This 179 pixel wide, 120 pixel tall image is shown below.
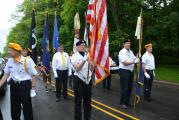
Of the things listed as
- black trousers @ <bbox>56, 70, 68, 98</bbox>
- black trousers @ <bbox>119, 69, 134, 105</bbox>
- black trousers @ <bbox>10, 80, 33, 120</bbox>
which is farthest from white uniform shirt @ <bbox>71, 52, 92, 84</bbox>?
black trousers @ <bbox>56, 70, 68, 98</bbox>

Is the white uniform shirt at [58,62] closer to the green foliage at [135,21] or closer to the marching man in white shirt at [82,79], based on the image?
the marching man in white shirt at [82,79]

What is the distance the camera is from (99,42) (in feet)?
27.8

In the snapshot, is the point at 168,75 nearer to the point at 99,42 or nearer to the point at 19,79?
the point at 99,42

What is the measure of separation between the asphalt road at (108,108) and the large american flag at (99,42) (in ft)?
6.07

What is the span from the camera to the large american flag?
8375 millimetres

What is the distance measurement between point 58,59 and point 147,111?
4195mm

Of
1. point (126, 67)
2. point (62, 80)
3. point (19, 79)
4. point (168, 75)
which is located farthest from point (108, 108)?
point (168, 75)

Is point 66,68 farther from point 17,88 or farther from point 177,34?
point 177,34

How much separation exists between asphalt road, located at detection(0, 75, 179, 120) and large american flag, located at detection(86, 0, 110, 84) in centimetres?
185

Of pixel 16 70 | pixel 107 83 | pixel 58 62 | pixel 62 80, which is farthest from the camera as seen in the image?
pixel 107 83

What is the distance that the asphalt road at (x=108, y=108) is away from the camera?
10203 mm

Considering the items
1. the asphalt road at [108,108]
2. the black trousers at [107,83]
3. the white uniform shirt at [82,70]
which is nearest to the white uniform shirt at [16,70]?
the white uniform shirt at [82,70]

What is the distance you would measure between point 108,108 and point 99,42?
140 inches

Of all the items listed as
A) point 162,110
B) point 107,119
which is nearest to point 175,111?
point 162,110
